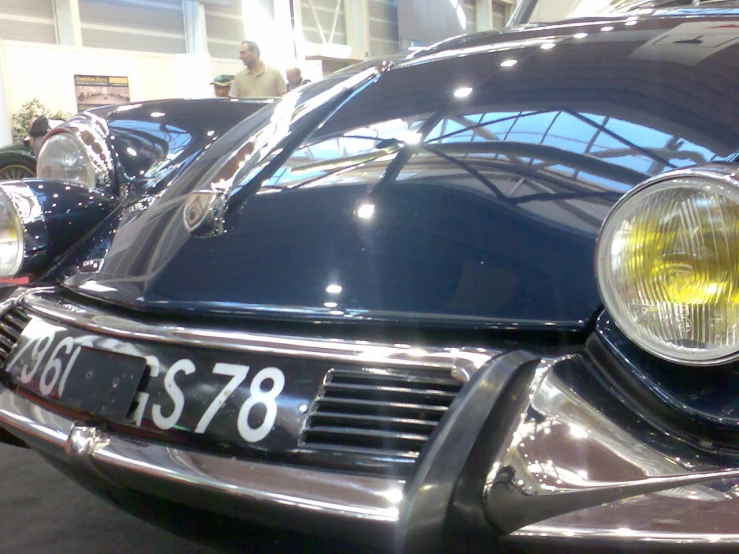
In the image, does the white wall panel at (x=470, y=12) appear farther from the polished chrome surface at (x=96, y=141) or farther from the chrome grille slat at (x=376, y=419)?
the chrome grille slat at (x=376, y=419)

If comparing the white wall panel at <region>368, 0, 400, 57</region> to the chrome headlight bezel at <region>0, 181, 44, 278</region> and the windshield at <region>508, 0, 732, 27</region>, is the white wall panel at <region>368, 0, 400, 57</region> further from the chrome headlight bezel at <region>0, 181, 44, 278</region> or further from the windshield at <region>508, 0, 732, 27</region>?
the chrome headlight bezel at <region>0, 181, 44, 278</region>

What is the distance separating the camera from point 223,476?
1.01m

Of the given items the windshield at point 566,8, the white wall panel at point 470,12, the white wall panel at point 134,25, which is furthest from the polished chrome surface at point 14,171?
the white wall panel at point 470,12

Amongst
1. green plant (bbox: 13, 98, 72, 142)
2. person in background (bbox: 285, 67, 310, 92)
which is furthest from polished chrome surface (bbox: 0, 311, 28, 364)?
green plant (bbox: 13, 98, 72, 142)

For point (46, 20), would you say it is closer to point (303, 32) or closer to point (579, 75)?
point (303, 32)

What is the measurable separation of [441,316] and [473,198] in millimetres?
229

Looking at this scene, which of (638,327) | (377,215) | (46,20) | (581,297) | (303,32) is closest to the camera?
(638,327)

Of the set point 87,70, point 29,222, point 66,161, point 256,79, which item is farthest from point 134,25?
point 29,222

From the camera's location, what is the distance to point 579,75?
4.32ft

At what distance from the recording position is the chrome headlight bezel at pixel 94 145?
1.92 m

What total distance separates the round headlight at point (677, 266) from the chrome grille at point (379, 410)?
0.25 metres

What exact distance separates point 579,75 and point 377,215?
444mm

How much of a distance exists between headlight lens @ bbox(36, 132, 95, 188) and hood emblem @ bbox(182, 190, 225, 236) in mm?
621

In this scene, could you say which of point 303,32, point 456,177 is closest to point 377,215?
point 456,177
